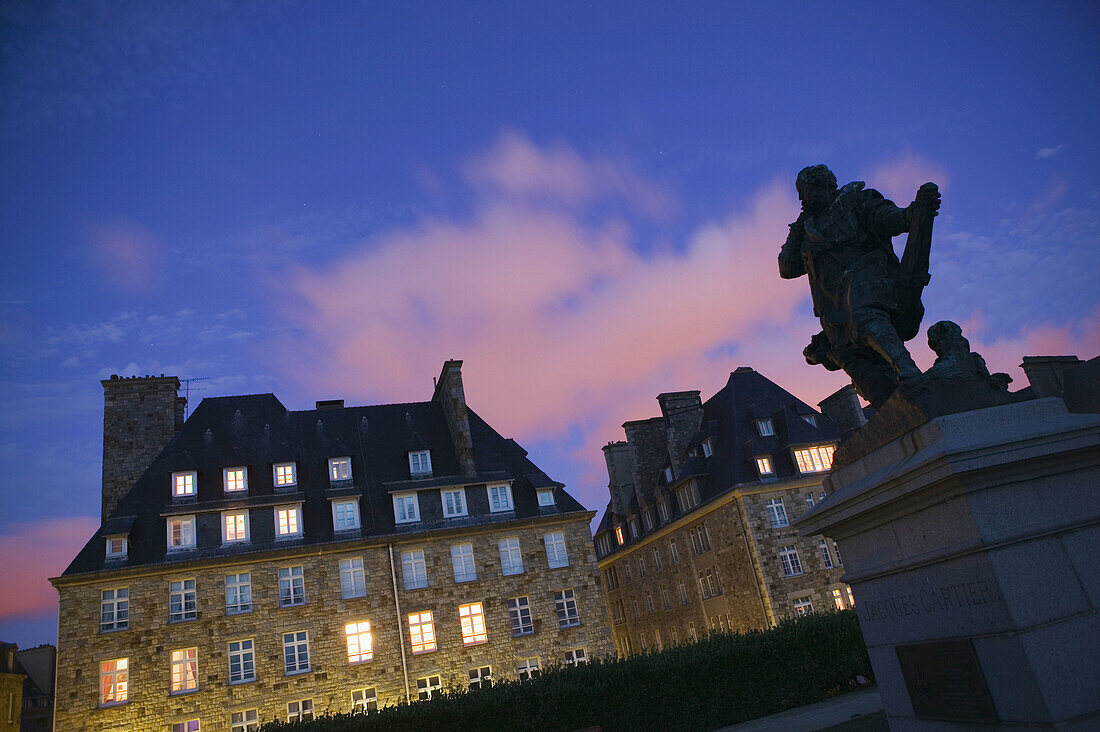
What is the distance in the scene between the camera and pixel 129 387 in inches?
1367

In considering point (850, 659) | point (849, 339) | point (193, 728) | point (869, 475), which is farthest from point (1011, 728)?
point (193, 728)

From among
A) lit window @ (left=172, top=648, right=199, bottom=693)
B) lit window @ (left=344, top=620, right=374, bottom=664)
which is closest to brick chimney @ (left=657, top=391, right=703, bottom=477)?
lit window @ (left=344, top=620, right=374, bottom=664)

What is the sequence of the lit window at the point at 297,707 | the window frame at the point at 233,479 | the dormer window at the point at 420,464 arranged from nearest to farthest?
the lit window at the point at 297,707, the window frame at the point at 233,479, the dormer window at the point at 420,464

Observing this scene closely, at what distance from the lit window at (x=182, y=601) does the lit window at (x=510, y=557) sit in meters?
13.0

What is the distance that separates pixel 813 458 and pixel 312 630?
26039mm

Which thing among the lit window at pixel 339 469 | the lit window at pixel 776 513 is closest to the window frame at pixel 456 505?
the lit window at pixel 339 469

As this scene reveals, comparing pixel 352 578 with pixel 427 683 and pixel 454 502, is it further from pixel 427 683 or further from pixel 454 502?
pixel 454 502

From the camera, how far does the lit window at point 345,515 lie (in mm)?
31297

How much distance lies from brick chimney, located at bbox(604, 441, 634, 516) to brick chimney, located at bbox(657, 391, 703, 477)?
22.9 feet

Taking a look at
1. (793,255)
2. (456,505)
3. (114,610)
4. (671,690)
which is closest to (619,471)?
(456,505)

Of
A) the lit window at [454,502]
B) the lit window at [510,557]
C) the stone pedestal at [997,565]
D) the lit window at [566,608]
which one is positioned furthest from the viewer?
the lit window at [454,502]

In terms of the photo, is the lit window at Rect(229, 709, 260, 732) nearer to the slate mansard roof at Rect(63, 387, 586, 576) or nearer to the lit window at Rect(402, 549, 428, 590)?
the slate mansard roof at Rect(63, 387, 586, 576)

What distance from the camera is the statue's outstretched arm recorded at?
24.1 feet

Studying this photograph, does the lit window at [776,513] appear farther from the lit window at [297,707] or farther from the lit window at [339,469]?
the lit window at [297,707]
